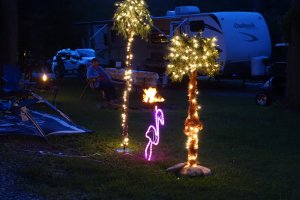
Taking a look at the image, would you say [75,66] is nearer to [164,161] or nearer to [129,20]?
[129,20]

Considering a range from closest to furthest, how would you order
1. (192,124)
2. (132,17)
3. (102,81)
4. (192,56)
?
(192,56), (192,124), (132,17), (102,81)

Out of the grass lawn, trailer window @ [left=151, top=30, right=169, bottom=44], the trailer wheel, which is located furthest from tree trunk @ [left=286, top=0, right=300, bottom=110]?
trailer window @ [left=151, top=30, right=169, bottom=44]

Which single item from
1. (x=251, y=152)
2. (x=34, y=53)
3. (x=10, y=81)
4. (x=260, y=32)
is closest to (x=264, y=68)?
(x=260, y=32)

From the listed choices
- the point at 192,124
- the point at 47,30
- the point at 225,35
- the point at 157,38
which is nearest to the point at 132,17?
the point at 192,124

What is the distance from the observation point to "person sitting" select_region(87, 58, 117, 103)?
15.7 meters

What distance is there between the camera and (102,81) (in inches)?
619

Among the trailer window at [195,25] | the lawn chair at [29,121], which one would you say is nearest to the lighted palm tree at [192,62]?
the lawn chair at [29,121]

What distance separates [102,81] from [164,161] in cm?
787

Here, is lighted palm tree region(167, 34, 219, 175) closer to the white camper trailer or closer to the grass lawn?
the grass lawn

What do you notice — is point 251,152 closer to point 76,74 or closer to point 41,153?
point 41,153

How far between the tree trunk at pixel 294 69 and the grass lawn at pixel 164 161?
958mm

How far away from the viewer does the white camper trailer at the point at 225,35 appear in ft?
67.9

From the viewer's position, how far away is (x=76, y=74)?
31.1 meters

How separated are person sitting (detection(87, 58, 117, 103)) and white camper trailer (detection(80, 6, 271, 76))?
13.8ft
